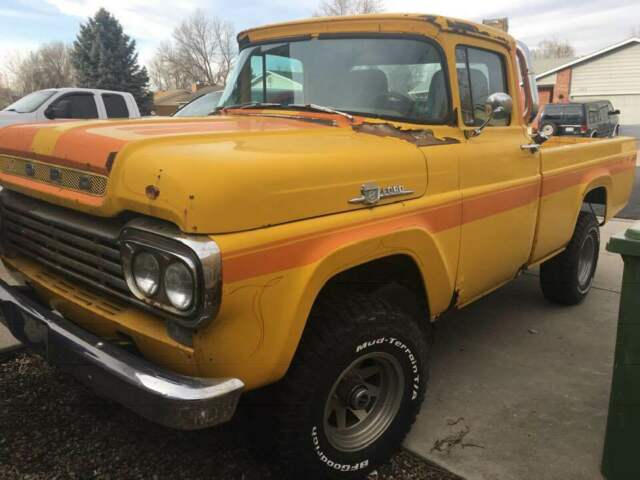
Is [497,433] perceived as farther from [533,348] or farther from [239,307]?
[239,307]

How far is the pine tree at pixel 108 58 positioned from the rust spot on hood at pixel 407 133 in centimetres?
3510

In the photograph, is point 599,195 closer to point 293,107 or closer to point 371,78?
point 371,78

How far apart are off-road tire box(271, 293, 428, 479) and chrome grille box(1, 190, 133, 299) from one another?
0.74 metres

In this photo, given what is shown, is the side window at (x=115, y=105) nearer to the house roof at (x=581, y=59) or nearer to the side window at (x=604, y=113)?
the side window at (x=604, y=113)

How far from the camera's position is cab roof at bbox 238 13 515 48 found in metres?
3.01

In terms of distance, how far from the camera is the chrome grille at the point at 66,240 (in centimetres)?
213

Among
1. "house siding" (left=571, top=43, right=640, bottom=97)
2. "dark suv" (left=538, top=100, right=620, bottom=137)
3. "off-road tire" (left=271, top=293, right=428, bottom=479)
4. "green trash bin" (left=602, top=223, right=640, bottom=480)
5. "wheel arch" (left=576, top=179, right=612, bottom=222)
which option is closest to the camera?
"off-road tire" (left=271, top=293, right=428, bottom=479)

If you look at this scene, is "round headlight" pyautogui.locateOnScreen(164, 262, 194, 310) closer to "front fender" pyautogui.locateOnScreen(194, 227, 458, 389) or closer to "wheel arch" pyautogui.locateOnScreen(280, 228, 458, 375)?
"front fender" pyautogui.locateOnScreen(194, 227, 458, 389)

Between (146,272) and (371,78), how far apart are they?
1724 millimetres

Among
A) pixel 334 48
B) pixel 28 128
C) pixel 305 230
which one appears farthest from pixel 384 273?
pixel 28 128

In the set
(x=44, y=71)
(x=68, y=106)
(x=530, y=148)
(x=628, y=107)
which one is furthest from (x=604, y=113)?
(x=44, y=71)

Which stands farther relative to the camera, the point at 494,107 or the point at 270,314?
the point at 494,107

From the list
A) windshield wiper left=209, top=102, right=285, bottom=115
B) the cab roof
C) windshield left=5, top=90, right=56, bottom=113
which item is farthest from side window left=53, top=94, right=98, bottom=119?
the cab roof

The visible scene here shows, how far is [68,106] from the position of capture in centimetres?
1034
